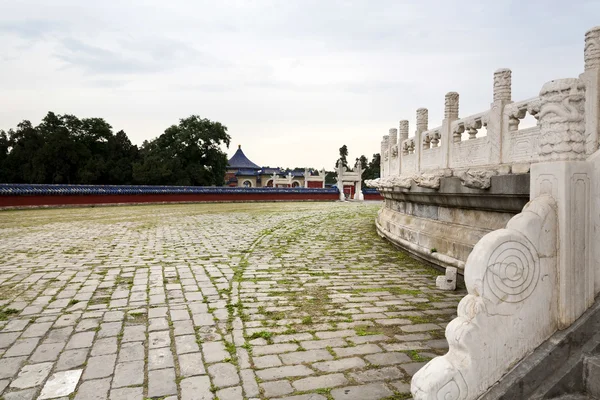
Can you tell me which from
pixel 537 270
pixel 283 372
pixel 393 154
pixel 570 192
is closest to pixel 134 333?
pixel 283 372

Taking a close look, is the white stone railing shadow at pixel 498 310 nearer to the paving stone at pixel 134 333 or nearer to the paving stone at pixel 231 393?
the paving stone at pixel 231 393

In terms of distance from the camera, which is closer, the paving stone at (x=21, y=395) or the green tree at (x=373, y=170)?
the paving stone at (x=21, y=395)

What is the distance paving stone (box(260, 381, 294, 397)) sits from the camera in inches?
103

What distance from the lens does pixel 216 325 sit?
12.6 ft

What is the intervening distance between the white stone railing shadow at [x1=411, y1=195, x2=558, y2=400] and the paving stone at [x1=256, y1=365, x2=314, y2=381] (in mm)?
955

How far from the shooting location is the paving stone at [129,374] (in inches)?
108

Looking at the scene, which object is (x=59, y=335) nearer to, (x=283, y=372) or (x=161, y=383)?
(x=161, y=383)

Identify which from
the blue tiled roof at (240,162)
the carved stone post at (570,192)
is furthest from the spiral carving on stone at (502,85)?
the blue tiled roof at (240,162)

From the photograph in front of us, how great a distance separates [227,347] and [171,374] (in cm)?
56

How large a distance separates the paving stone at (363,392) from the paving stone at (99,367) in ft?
5.40

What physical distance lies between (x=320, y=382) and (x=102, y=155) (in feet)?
148

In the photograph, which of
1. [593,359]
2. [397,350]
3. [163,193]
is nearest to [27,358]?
[397,350]

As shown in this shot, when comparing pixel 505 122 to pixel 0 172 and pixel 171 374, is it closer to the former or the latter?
pixel 171 374

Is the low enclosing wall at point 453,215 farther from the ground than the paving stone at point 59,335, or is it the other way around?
the low enclosing wall at point 453,215
